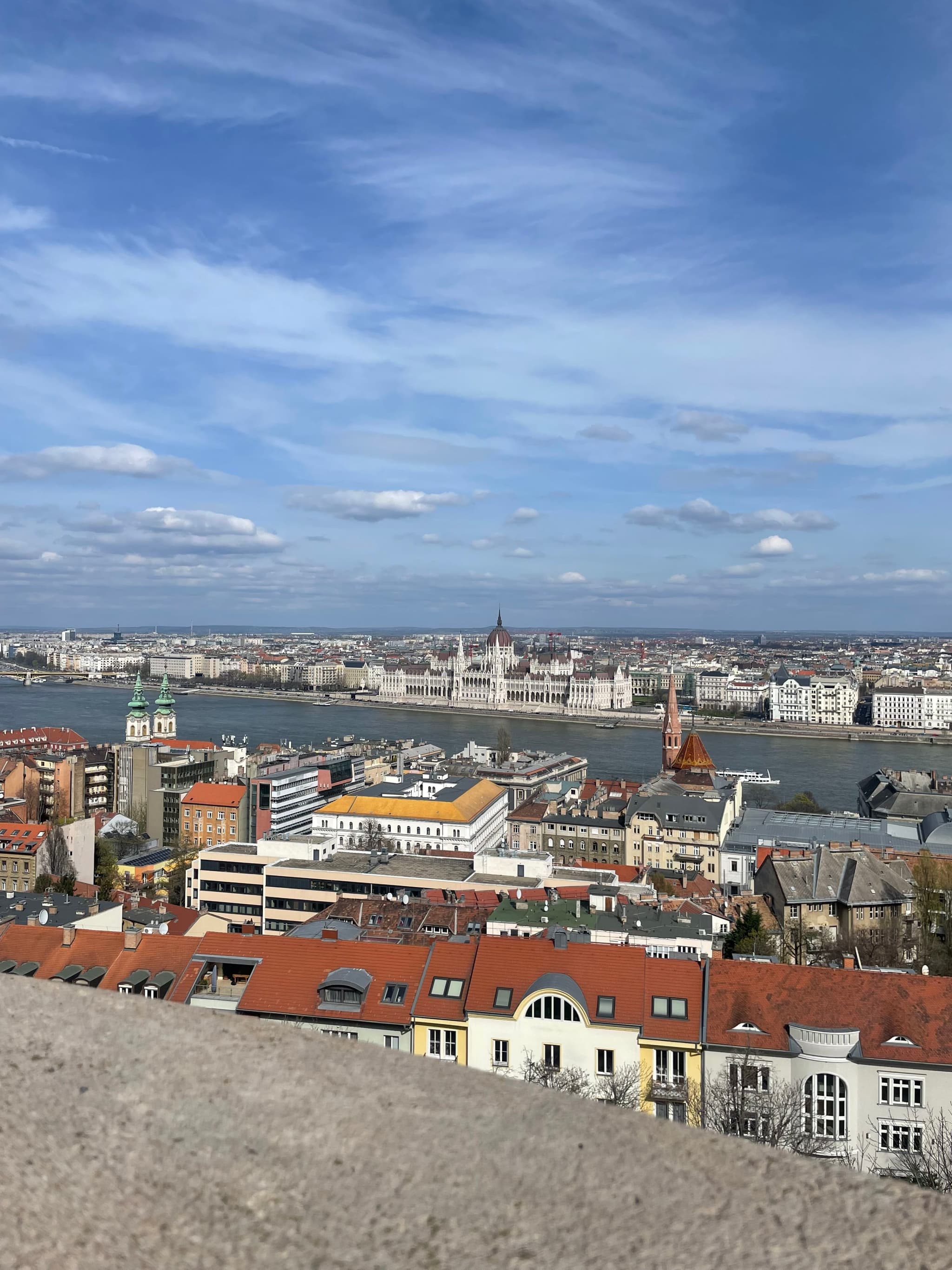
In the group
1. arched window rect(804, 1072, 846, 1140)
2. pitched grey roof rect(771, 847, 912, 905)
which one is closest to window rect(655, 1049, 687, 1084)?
arched window rect(804, 1072, 846, 1140)

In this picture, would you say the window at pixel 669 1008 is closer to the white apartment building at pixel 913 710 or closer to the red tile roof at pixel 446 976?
the red tile roof at pixel 446 976

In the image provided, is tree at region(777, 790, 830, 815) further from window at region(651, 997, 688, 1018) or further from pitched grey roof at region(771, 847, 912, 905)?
window at region(651, 997, 688, 1018)

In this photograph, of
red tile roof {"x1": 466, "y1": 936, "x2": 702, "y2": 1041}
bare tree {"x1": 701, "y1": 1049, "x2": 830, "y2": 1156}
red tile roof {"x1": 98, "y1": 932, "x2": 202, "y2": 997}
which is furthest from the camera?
red tile roof {"x1": 98, "y1": 932, "x2": 202, "y2": 997}

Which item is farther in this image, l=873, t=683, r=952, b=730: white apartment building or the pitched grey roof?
l=873, t=683, r=952, b=730: white apartment building

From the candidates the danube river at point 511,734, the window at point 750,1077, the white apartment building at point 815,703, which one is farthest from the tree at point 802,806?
the white apartment building at point 815,703

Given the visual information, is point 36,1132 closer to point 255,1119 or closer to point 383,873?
point 255,1119

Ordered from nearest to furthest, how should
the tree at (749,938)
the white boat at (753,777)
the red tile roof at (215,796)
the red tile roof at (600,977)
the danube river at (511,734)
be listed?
the red tile roof at (600,977) < the tree at (749,938) < the red tile roof at (215,796) < the white boat at (753,777) < the danube river at (511,734)
